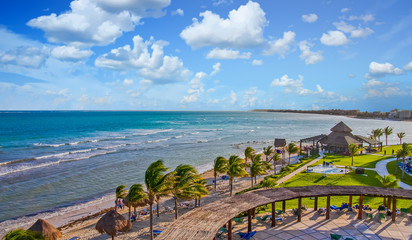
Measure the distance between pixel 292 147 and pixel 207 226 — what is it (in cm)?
3060

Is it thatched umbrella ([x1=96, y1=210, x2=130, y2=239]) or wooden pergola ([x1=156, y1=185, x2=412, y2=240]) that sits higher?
wooden pergola ([x1=156, y1=185, x2=412, y2=240])

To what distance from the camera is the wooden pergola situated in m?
11.0

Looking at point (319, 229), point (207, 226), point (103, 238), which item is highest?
point (207, 226)

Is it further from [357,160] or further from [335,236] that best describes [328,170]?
[335,236]

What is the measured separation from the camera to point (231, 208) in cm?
1364

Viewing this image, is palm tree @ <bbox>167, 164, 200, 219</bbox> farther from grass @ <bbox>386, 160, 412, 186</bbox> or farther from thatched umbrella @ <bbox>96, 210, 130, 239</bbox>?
grass @ <bbox>386, 160, 412, 186</bbox>

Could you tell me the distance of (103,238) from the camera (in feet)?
62.5

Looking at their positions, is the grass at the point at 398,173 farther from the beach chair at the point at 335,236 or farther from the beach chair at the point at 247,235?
the beach chair at the point at 247,235

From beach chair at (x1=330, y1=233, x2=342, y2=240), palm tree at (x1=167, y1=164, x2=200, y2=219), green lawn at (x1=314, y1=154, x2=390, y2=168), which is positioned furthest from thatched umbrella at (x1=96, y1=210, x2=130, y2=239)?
green lawn at (x1=314, y1=154, x2=390, y2=168)

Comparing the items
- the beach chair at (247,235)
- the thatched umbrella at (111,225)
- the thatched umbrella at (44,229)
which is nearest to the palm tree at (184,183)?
the thatched umbrella at (111,225)

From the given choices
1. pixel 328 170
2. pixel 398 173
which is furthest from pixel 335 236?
pixel 398 173

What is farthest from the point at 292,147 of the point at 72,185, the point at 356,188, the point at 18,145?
the point at 18,145

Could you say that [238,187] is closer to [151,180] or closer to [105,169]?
[151,180]

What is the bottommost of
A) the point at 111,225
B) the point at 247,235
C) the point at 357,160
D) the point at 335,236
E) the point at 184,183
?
the point at 111,225
